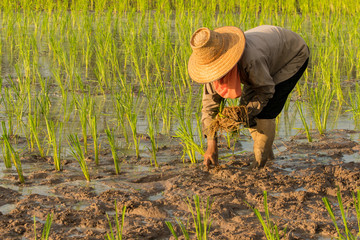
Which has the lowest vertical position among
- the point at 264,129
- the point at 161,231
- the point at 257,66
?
the point at 161,231

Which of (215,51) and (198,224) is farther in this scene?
(215,51)

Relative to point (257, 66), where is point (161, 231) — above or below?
below

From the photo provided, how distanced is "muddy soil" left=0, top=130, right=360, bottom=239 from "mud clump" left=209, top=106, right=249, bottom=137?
1.15ft

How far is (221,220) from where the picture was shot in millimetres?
2688

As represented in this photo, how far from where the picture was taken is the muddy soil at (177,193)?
260 centimetres

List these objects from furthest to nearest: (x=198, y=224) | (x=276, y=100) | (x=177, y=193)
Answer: (x=276, y=100) → (x=177, y=193) → (x=198, y=224)

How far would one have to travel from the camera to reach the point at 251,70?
2.86m

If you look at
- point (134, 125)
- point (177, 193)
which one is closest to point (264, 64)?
point (177, 193)

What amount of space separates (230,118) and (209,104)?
0.19 metres

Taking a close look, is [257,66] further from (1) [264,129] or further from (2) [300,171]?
(2) [300,171]

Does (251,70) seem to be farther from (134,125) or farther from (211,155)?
(134,125)

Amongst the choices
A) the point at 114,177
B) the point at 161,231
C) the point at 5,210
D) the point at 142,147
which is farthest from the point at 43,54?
the point at 161,231

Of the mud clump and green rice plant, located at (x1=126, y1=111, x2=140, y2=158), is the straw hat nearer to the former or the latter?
the mud clump

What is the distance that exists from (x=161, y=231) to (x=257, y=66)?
1026 millimetres
